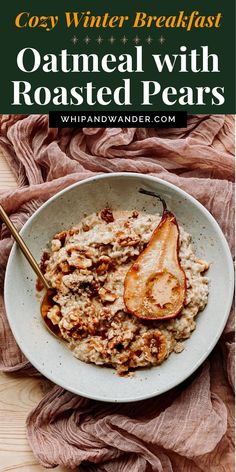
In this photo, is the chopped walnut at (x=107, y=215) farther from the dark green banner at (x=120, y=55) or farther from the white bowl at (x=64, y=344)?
the dark green banner at (x=120, y=55)

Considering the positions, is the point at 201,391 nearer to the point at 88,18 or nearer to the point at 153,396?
the point at 153,396

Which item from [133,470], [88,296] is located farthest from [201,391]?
[88,296]

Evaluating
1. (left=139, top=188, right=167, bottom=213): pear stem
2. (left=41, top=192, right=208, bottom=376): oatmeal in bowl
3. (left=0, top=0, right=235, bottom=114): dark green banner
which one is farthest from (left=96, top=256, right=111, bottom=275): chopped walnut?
(left=0, top=0, right=235, bottom=114): dark green banner

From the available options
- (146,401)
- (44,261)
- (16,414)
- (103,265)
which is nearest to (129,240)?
(103,265)

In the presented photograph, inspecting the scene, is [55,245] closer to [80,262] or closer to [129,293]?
[80,262]

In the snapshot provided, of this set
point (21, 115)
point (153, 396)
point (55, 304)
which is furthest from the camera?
point (21, 115)

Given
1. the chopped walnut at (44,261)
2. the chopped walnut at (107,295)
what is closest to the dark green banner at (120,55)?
the chopped walnut at (44,261)

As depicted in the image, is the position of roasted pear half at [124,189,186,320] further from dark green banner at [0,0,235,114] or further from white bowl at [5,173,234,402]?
dark green banner at [0,0,235,114]
